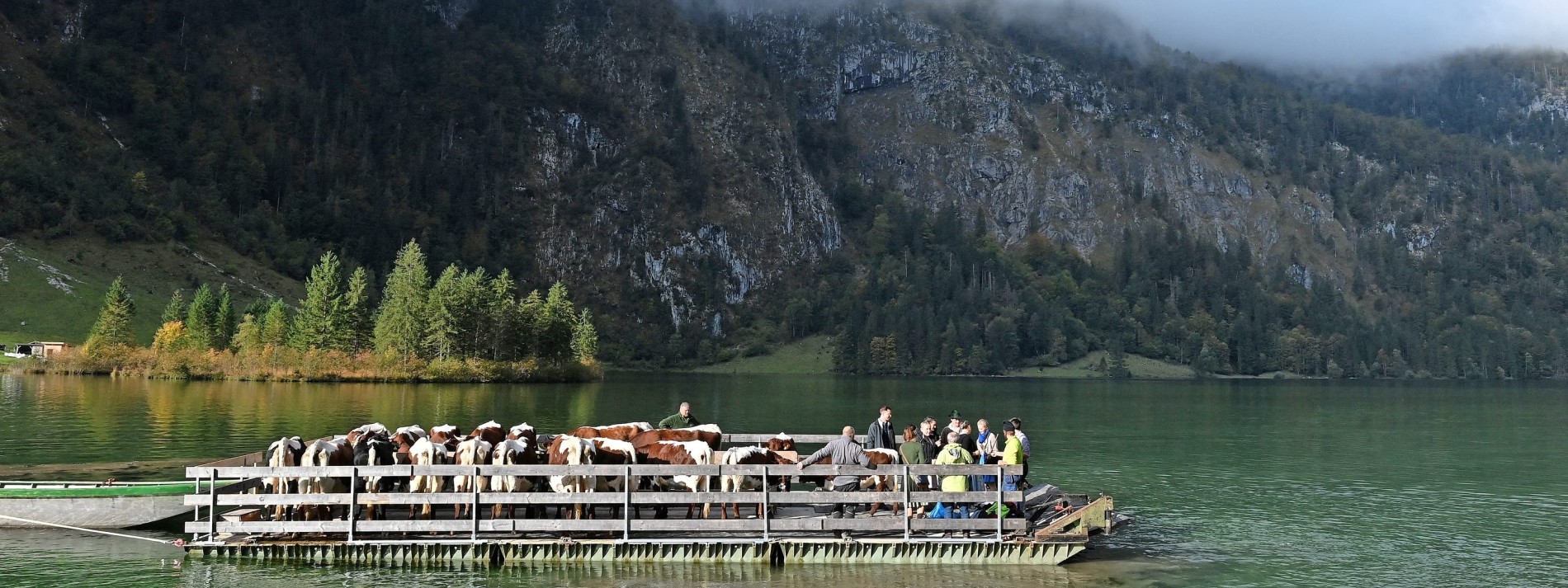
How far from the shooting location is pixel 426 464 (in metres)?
28.1

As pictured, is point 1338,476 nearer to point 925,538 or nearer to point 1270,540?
point 1270,540

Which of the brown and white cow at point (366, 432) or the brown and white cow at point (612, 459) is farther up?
the brown and white cow at point (366, 432)

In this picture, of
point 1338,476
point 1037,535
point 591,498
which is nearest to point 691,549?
point 591,498

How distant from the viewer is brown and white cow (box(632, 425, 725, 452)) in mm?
32406

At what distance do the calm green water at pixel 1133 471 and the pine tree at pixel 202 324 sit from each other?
22.3 meters

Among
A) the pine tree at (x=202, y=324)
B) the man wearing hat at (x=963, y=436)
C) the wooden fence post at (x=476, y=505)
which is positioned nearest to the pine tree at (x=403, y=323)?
the pine tree at (x=202, y=324)

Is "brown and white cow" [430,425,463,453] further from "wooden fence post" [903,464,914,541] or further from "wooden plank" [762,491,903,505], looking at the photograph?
"wooden fence post" [903,464,914,541]

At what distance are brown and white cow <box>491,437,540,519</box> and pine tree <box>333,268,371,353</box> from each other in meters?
119

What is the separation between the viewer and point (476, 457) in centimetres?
2833

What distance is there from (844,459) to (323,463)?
501 inches

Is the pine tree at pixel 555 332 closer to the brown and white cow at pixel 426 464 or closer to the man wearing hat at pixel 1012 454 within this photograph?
the brown and white cow at pixel 426 464

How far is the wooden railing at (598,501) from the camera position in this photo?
26.4 metres

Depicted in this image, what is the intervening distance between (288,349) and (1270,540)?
11865 cm

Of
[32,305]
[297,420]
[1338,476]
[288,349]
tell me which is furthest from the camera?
[32,305]
